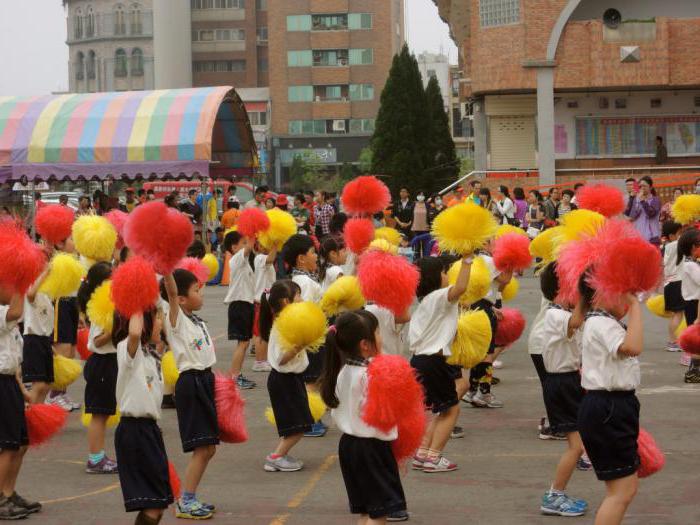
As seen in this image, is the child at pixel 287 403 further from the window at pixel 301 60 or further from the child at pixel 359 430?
the window at pixel 301 60

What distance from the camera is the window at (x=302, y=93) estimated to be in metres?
81.1

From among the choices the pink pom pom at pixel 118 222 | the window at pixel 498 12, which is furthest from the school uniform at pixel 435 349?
the window at pixel 498 12

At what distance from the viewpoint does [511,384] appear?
11938 mm

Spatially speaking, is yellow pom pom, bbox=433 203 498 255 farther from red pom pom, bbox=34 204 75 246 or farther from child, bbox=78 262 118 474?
red pom pom, bbox=34 204 75 246

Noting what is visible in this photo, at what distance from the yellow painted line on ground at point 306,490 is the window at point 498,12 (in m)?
31.4

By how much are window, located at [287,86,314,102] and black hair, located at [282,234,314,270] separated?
72.7m

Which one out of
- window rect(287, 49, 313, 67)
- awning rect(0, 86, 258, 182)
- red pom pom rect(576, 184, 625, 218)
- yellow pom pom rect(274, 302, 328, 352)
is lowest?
yellow pom pom rect(274, 302, 328, 352)

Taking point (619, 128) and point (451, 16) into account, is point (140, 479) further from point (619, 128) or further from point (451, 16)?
point (451, 16)

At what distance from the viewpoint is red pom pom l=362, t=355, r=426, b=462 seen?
17.9 feet

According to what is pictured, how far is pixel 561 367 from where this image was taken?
7.43 m

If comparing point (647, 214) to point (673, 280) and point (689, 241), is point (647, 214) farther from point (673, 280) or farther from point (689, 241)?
point (689, 241)

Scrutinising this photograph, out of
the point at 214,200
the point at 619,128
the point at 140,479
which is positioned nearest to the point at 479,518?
the point at 140,479

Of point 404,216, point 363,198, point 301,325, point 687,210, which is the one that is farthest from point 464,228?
point 404,216

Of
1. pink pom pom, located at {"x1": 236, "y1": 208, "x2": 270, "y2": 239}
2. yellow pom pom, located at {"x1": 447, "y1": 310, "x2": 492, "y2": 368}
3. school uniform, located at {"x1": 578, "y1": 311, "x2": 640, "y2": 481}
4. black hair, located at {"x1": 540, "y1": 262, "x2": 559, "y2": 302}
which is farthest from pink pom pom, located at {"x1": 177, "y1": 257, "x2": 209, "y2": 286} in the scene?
pink pom pom, located at {"x1": 236, "y1": 208, "x2": 270, "y2": 239}
